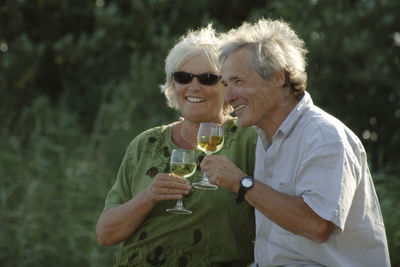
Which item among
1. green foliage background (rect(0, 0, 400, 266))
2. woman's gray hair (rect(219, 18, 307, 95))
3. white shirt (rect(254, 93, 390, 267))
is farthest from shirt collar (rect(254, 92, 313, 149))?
green foliage background (rect(0, 0, 400, 266))

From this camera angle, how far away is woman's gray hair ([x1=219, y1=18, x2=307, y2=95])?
10.6 feet

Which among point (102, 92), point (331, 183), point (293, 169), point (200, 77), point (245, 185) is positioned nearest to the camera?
point (331, 183)

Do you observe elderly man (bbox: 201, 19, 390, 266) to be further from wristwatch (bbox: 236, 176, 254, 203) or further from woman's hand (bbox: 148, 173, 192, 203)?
woman's hand (bbox: 148, 173, 192, 203)

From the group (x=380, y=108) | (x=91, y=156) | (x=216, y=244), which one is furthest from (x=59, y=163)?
(x=380, y=108)

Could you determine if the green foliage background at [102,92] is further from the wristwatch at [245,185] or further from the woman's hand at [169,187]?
the wristwatch at [245,185]

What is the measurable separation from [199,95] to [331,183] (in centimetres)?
136

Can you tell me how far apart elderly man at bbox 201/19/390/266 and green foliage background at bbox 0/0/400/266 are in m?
1.66

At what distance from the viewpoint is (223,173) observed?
300cm

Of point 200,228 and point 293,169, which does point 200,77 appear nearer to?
point 200,228

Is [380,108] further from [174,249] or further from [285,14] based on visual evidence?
[174,249]

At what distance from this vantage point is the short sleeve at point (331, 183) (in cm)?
279

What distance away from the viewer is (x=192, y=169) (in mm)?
3398

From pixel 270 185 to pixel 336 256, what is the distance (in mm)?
531

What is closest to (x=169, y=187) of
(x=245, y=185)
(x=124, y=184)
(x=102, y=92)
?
(x=245, y=185)
